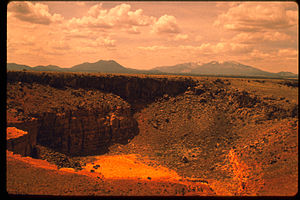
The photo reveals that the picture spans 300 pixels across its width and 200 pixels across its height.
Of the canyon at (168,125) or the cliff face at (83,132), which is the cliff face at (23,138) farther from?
the cliff face at (83,132)

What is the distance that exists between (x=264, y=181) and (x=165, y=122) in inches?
715

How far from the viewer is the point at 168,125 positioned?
33531mm

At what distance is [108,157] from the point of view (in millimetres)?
28000

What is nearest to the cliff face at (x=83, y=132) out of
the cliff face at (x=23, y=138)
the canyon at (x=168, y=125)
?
the canyon at (x=168, y=125)

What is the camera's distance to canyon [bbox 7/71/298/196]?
67.1 feet

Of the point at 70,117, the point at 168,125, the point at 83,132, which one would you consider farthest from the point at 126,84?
the point at 70,117

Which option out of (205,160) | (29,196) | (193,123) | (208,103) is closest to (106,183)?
(29,196)

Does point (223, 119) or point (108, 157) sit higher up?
point (223, 119)

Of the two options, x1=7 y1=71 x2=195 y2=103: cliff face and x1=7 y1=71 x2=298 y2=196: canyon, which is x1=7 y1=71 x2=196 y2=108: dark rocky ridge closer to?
x1=7 y1=71 x2=195 y2=103: cliff face

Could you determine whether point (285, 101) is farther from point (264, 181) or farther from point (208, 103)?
point (264, 181)

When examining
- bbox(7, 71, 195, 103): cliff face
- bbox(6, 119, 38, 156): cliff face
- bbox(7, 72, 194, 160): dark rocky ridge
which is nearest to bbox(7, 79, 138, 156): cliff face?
bbox(7, 72, 194, 160): dark rocky ridge

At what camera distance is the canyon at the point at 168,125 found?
20.5m

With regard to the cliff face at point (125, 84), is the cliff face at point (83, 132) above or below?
below

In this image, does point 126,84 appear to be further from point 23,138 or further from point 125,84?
point 23,138
